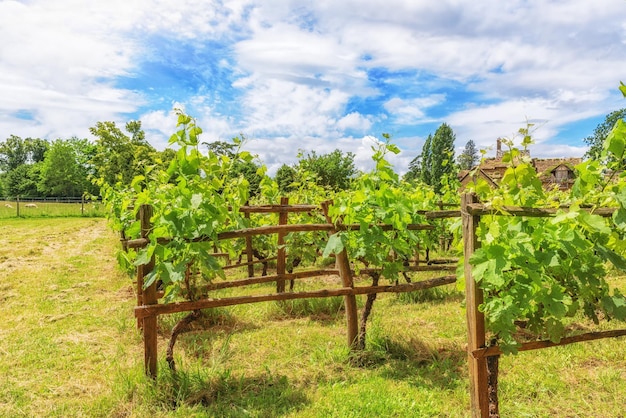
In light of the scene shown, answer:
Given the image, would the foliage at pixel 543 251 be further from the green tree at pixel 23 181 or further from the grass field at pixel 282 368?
the green tree at pixel 23 181

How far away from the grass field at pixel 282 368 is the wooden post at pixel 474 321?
21.2 inches

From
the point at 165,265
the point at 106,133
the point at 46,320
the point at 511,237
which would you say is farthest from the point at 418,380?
the point at 106,133

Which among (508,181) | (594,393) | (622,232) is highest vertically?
(508,181)

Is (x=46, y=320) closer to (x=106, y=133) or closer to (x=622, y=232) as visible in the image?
(x=622, y=232)

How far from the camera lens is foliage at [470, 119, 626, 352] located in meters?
2.38

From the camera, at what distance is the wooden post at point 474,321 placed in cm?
256

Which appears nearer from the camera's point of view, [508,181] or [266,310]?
[508,181]

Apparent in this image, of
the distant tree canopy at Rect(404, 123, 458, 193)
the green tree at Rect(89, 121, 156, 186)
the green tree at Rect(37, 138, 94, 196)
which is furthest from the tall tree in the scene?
the green tree at Rect(37, 138, 94, 196)

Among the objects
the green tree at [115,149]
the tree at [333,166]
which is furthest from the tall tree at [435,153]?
the green tree at [115,149]

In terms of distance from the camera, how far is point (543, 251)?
8.36ft

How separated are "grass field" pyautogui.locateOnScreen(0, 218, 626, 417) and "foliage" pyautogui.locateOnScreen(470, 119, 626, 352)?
97 cm

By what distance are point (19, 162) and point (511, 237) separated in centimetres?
9781

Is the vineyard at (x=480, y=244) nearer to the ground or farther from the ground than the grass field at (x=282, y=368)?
farther from the ground

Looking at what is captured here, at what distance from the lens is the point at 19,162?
80875mm
